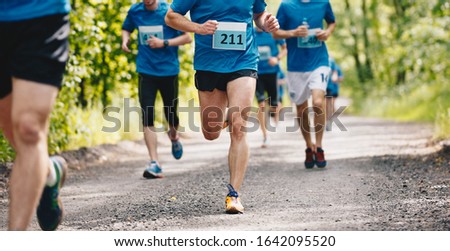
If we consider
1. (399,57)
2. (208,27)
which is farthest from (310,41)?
(399,57)

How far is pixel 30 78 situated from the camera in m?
4.50

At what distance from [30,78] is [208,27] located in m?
2.38

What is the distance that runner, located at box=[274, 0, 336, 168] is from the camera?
9852 millimetres

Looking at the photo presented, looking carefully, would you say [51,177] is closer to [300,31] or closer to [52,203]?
[52,203]

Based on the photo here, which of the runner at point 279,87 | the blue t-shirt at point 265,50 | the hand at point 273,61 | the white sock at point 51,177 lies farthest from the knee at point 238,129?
the runner at point 279,87

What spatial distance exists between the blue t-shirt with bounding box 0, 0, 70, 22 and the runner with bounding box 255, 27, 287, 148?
350 inches

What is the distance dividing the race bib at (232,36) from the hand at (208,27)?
0.16 m

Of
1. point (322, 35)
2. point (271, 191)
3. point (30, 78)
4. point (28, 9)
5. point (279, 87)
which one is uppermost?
point (28, 9)

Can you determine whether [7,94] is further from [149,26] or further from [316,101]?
[316,101]

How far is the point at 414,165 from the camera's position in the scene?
10.0 m

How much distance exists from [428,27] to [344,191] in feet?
39.0

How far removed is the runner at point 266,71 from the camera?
1359 centimetres

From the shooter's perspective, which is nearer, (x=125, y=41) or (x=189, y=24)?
(x=189, y=24)
